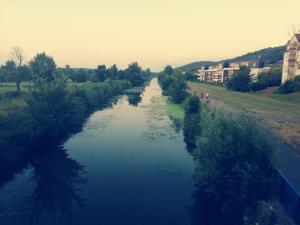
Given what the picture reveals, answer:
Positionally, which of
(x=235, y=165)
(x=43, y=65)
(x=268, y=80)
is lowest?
(x=235, y=165)

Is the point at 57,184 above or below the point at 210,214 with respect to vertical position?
above

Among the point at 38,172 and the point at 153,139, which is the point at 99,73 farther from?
the point at 38,172

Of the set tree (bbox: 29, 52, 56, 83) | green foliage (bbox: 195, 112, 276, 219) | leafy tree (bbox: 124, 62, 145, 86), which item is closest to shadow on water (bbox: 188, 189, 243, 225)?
green foliage (bbox: 195, 112, 276, 219)

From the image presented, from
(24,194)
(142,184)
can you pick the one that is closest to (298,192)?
(142,184)

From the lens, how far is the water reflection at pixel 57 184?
2034 centimetres

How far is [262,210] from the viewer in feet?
55.6

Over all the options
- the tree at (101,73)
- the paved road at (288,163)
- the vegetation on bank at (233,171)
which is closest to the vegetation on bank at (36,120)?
the vegetation on bank at (233,171)

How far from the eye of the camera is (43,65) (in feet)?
344

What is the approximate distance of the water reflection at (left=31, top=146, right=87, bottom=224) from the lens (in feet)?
66.7

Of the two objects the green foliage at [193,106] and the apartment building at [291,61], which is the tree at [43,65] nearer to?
the green foliage at [193,106]

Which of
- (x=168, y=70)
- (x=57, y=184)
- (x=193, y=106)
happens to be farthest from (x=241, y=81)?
(x=168, y=70)

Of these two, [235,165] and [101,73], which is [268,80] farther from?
[101,73]

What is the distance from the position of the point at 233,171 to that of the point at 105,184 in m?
11.8

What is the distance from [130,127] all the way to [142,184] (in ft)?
74.8
